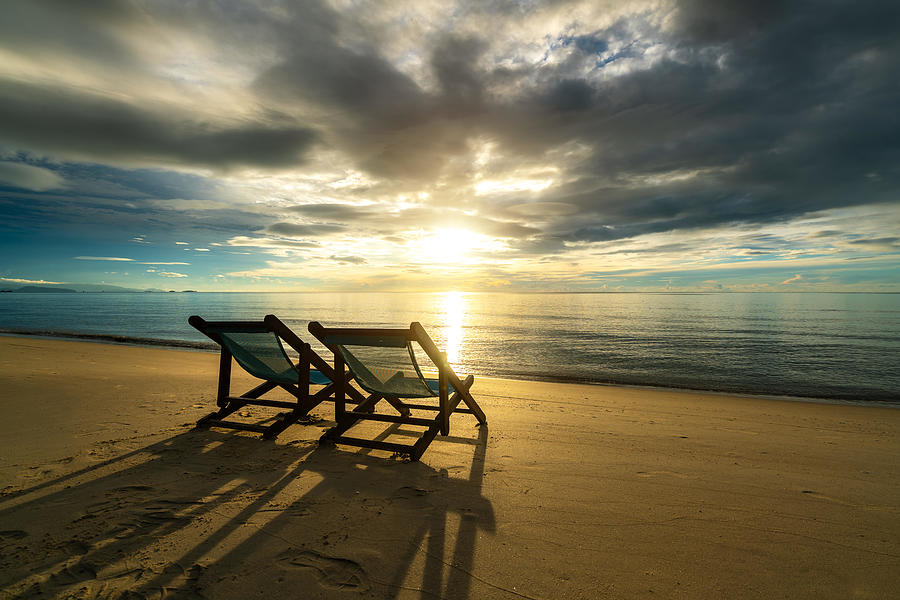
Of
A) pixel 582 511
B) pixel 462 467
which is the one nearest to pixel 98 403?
pixel 462 467

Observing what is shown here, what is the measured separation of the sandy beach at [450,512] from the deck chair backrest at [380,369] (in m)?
0.76

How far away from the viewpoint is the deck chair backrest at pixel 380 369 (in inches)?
191

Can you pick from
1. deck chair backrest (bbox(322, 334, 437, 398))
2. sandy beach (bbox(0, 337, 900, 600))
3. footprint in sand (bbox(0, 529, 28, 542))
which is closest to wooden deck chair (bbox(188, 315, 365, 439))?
sandy beach (bbox(0, 337, 900, 600))

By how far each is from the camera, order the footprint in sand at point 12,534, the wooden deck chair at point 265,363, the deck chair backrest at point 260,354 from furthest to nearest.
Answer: the deck chair backrest at point 260,354 < the wooden deck chair at point 265,363 < the footprint in sand at point 12,534

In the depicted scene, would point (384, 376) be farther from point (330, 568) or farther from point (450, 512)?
point (330, 568)

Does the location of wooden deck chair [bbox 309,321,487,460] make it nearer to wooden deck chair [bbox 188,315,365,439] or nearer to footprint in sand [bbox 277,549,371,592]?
wooden deck chair [bbox 188,315,365,439]

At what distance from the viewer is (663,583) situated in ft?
8.51

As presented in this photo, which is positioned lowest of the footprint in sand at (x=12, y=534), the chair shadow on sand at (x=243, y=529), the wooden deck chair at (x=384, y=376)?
the chair shadow on sand at (x=243, y=529)

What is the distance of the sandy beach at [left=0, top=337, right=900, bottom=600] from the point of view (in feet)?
8.46

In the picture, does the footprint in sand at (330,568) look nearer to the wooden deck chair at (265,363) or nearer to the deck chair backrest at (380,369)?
the deck chair backrest at (380,369)

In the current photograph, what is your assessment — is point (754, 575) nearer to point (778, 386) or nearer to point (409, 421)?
point (409, 421)

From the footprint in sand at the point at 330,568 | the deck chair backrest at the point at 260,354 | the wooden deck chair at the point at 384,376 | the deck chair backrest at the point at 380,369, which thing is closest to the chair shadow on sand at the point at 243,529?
the footprint in sand at the point at 330,568

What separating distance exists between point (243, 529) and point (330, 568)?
90 cm

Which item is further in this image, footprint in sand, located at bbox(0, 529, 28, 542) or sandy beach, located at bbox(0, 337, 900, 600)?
footprint in sand, located at bbox(0, 529, 28, 542)
